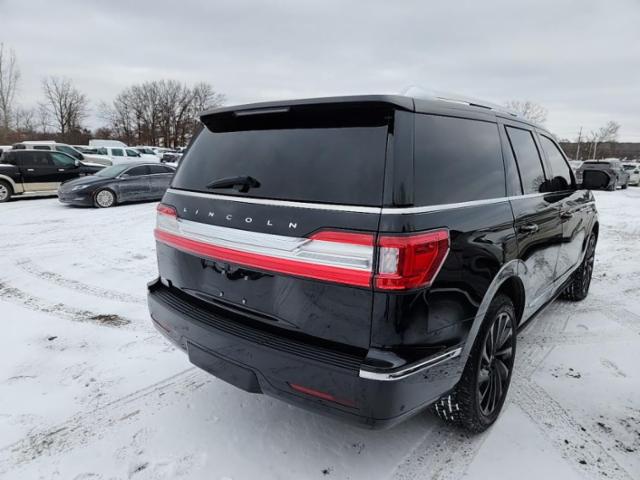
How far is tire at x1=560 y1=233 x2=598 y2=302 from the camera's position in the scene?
15.6ft

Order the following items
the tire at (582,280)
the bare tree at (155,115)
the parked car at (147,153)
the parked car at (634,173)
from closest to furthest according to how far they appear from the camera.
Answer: the tire at (582,280), the parked car at (634,173), the parked car at (147,153), the bare tree at (155,115)

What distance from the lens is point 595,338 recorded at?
13.0ft

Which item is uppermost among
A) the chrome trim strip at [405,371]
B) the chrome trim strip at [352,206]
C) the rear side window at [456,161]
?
the rear side window at [456,161]

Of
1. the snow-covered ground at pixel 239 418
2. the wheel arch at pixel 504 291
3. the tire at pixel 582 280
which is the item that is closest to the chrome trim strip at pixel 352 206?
the wheel arch at pixel 504 291

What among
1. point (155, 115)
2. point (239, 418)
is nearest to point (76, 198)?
point (239, 418)

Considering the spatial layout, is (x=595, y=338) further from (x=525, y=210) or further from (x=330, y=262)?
(x=330, y=262)

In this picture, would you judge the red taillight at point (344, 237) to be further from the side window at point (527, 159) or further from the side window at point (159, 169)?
the side window at point (159, 169)

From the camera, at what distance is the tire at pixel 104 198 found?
11.8 m

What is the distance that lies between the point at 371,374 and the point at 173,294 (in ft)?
4.93

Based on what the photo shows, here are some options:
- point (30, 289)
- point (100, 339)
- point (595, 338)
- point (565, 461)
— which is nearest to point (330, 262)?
point (565, 461)

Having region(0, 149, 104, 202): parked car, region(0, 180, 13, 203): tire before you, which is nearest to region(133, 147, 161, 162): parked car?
region(0, 149, 104, 202): parked car

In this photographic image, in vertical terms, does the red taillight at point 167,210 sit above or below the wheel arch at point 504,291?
above

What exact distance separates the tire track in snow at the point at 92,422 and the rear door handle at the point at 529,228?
2.46 meters

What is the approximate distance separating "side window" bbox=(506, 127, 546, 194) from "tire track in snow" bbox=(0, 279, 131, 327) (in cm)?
378
